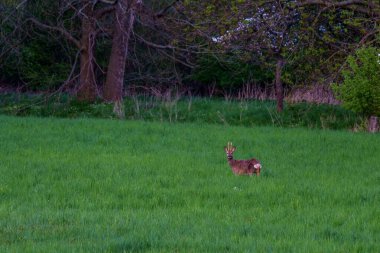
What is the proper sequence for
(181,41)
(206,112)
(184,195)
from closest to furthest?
(184,195), (206,112), (181,41)

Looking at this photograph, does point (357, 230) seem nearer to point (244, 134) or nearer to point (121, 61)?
point (244, 134)

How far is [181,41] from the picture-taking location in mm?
33031

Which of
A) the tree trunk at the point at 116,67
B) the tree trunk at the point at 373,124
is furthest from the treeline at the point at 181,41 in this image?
the tree trunk at the point at 373,124

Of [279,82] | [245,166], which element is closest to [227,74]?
[279,82]

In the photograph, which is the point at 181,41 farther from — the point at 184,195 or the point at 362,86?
the point at 184,195

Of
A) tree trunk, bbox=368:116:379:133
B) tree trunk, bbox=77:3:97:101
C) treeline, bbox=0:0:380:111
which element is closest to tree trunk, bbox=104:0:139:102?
treeline, bbox=0:0:380:111

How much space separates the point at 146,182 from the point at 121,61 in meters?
22.3

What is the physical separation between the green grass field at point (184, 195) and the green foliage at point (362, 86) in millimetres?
2989

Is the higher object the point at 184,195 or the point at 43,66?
the point at 43,66

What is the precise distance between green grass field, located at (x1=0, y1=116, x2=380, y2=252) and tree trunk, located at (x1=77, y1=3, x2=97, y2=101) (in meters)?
13.0

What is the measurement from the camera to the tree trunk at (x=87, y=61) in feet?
110

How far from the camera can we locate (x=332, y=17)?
21.0 m

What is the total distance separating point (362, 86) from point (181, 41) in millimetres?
11213

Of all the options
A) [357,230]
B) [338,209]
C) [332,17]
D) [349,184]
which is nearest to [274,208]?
[338,209]
